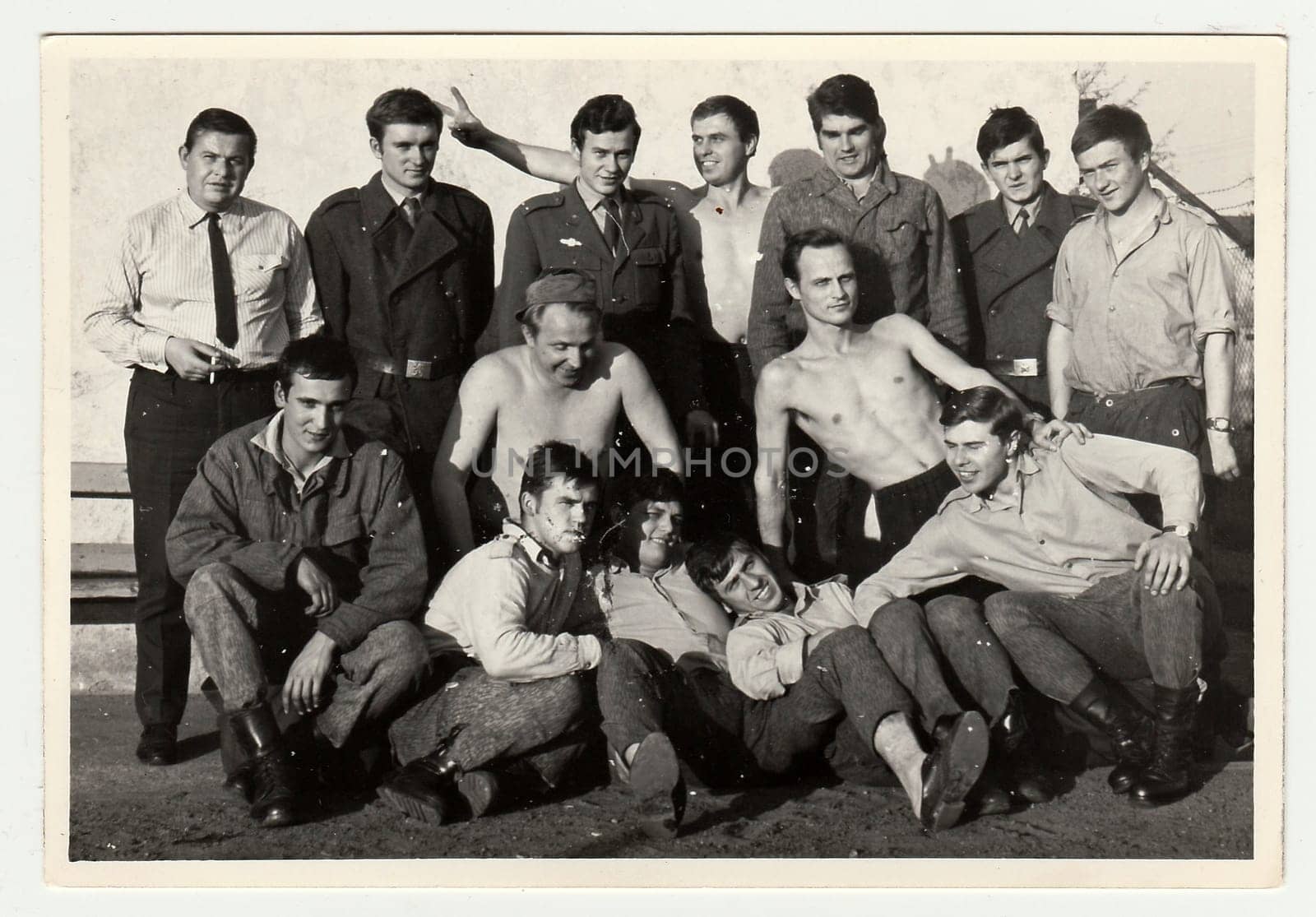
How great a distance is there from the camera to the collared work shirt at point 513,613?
491cm

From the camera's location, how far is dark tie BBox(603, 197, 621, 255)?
543 centimetres

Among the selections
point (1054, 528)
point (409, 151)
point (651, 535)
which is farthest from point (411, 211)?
point (1054, 528)

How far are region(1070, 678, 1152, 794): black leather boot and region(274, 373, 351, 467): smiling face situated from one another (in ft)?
9.05

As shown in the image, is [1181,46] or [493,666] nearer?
[493,666]

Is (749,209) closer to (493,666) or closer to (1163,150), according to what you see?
(1163,150)

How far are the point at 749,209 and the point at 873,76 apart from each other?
0.67 metres

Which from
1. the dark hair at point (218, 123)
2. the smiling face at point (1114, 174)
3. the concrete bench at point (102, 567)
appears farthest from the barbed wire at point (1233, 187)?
the concrete bench at point (102, 567)

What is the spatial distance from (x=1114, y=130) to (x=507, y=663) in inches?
117

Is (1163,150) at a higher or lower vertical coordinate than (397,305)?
higher

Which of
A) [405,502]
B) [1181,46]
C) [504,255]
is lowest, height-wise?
[405,502]

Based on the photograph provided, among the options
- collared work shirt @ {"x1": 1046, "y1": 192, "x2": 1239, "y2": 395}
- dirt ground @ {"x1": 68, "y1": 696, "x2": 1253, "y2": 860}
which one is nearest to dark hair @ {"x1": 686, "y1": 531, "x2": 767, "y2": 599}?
dirt ground @ {"x1": 68, "y1": 696, "x2": 1253, "y2": 860}

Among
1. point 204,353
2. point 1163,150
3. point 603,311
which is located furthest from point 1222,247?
point 204,353

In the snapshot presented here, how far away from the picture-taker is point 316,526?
16.8 ft

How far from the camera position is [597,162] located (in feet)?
17.8
